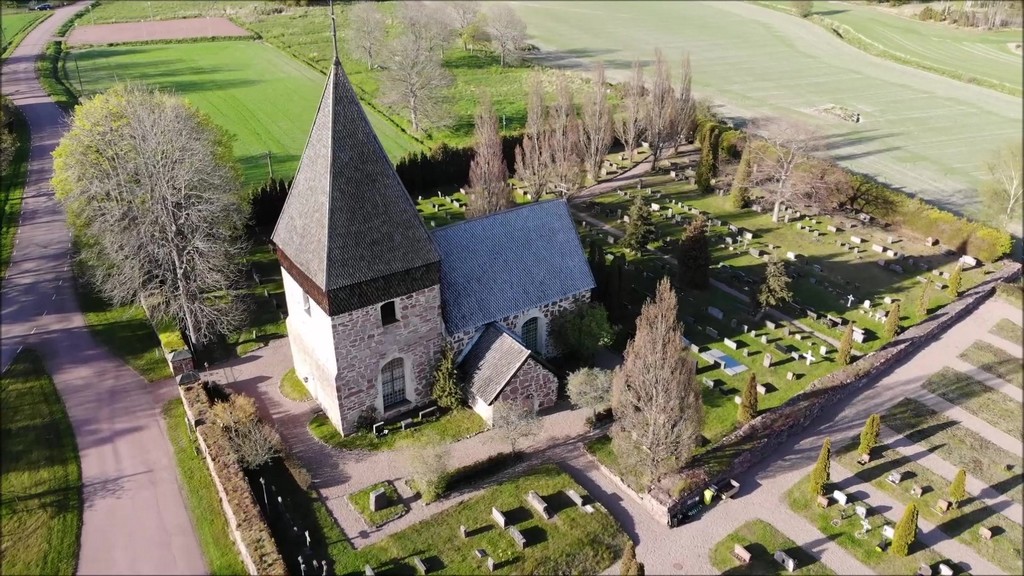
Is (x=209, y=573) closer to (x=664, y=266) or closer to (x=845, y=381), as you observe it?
(x=845, y=381)

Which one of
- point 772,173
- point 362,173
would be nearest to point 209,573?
point 362,173

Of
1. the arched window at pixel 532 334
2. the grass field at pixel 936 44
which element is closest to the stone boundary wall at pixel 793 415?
the arched window at pixel 532 334

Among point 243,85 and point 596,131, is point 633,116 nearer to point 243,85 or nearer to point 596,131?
point 596,131

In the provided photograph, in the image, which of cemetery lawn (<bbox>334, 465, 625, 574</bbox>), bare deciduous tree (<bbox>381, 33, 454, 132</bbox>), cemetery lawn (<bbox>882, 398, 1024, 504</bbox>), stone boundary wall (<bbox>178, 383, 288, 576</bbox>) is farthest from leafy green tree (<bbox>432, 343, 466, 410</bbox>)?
bare deciduous tree (<bbox>381, 33, 454, 132</bbox>)

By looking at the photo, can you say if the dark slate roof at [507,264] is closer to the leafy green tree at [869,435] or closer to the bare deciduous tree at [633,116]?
the leafy green tree at [869,435]

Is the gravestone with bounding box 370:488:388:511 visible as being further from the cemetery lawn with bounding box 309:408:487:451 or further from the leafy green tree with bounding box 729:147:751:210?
the leafy green tree with bounding box 729:147:751:210

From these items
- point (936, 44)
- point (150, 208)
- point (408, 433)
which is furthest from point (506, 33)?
point (408, 433)
